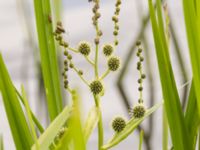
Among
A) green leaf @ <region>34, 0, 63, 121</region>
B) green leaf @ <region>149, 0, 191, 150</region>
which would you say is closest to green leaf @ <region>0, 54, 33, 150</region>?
green leaf @ <region>34, 0, 63, 121</region>

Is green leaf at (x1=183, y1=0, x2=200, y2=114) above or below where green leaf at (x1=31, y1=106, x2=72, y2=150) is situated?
above

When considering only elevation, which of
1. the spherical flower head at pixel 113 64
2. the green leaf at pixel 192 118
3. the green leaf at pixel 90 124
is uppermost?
the spherical flower head at pixel 113 64

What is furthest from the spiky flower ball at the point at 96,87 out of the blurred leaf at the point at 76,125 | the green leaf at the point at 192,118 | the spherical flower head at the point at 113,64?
the blurred leaf at the point at 76,125

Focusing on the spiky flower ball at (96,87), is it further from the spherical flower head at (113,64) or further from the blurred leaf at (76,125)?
the blurred leaf at (76,125)

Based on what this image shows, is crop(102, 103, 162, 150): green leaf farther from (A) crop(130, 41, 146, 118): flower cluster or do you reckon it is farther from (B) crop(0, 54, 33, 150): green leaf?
(B) crop(0, 54, 33, 150): green leaf

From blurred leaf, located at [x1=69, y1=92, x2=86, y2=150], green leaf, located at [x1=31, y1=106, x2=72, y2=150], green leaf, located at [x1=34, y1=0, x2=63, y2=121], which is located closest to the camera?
blurred leaf, located at [x1=69, y1=92, x2=86, y2=150]

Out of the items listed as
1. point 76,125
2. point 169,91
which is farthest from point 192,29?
point 76,125

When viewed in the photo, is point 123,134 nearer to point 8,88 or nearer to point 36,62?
point 8,88

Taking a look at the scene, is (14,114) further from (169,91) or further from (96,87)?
(169,91)
